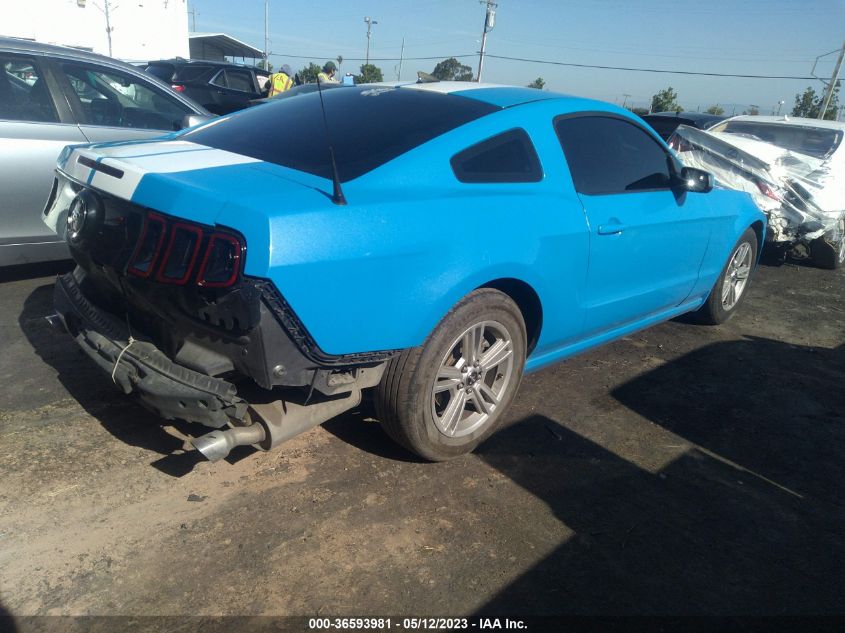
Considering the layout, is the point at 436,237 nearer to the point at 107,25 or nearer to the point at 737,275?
the point at 737,275

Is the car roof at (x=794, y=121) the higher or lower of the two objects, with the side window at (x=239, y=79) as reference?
higher

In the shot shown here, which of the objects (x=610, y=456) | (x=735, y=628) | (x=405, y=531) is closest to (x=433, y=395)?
(x=405, y=531)

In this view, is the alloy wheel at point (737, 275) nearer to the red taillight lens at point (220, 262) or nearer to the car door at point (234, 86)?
the red taillight lens at point (220, 262)

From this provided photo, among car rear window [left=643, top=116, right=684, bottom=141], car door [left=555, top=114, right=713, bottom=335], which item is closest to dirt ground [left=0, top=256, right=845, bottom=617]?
car door [left=555, top=114, right=713, bottom=335]

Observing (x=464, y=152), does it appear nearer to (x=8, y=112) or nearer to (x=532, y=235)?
(x=532, y=235)

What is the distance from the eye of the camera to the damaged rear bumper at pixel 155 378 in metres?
2.33

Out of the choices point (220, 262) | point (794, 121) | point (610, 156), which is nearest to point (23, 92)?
point (220, 262)

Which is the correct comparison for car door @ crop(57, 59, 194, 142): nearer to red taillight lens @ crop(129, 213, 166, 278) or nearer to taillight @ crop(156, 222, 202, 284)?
red taillight lens @ crop(129, 213, 166, 278)

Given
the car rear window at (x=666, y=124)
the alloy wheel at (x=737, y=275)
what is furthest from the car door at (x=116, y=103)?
the car rear window at (x=666, y=124)

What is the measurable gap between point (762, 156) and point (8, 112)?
7.05m

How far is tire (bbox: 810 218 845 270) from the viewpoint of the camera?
297 inches

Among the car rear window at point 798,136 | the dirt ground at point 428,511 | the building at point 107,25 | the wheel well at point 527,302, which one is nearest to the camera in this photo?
the dirt ground at point 428,511

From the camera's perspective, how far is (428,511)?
2674 mm

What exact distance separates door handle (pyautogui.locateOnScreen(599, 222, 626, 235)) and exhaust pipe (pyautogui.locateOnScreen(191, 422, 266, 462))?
1934 mm
